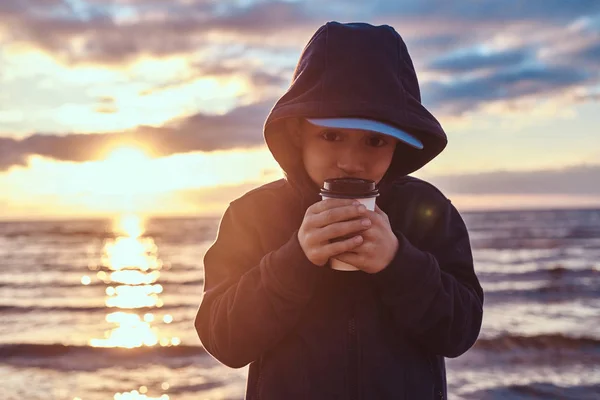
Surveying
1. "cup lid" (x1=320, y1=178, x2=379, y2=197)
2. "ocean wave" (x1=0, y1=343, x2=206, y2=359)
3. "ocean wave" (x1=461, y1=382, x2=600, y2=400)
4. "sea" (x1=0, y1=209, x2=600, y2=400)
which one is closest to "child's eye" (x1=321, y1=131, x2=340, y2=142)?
"cup lid" (x1=320, y1=178, x2=379, y2=197)

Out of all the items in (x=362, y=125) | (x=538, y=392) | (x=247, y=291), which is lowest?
(x=538, y=392)

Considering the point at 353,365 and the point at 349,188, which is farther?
the point at 353,365

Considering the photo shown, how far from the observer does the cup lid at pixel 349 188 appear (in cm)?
166

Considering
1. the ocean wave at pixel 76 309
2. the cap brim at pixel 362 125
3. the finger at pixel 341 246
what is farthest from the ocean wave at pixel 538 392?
the ocean wave at pixel 76 309

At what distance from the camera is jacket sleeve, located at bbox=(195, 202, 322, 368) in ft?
5.96

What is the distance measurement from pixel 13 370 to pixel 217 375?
313 centimetres

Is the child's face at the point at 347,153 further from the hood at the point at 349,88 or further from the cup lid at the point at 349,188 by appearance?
the cup lid at the point at 349,188

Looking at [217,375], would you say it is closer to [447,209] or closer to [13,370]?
[13,370]

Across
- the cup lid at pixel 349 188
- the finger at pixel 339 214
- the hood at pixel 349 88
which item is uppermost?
the hood at pixel 349 88

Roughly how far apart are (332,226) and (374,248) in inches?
6.5

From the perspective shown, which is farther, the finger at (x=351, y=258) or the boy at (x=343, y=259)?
the boy at (x=343, y=259)

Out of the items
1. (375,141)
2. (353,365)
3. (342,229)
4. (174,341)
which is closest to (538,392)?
(174,341)

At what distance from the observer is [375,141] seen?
6.49ft

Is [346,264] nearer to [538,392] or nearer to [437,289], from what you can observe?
[437,289]
